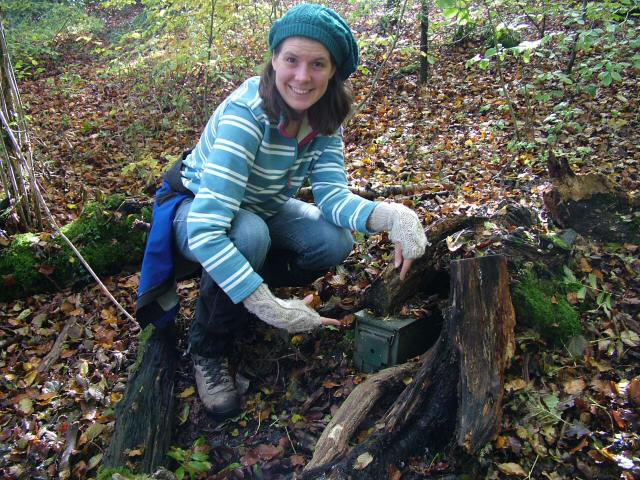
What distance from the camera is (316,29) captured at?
2.12m

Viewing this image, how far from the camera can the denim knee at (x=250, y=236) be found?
2.35 m

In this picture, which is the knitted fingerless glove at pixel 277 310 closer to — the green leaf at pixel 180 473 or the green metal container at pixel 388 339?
the green metal container at pixel 388 339

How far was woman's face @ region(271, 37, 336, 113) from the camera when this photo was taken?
7.12 ft

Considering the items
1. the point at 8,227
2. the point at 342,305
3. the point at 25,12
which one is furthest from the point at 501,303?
the point at 25,12

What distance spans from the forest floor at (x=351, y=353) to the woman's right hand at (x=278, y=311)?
0.52 meters

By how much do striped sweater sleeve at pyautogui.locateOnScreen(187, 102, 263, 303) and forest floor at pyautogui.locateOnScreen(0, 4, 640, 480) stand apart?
2.57 ft

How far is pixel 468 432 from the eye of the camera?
6.26 ft

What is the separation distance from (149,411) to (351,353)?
1104 millimetres

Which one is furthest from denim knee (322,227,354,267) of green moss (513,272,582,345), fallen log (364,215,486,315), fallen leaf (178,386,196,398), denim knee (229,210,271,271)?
fallen leaf (178,386,196,398)

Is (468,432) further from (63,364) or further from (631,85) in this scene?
(631,85)

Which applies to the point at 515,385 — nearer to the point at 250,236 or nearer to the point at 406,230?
the point at 406,230

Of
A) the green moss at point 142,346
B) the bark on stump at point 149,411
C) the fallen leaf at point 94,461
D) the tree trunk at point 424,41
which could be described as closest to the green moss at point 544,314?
the bark on stump at point 149,411

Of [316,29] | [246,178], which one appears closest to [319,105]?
[316,29]

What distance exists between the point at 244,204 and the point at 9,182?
103 inches
